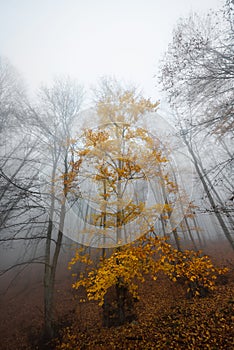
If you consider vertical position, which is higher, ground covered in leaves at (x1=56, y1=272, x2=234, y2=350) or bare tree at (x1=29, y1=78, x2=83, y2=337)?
bare tree at (x1=29, y1=78, x2=83, y2=337)

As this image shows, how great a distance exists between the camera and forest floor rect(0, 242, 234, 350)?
3875 mm

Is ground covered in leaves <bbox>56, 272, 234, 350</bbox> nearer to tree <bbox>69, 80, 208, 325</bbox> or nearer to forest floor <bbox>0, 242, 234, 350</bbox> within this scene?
forest floor <bbox>0, 242, 234, 350</bbox>

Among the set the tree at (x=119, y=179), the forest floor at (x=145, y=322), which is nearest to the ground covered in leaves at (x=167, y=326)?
the forest floor at (x=145, y=322)

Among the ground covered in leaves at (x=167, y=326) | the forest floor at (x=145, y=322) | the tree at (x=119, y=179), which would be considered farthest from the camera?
the tree at (x=119, y=179)

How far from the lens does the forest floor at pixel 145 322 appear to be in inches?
153

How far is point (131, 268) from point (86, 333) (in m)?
3.43

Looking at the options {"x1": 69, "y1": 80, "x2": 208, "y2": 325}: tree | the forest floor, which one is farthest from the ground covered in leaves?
{"x1": 69, "y1": 80, "x2": 208, "y2": 325}: tree

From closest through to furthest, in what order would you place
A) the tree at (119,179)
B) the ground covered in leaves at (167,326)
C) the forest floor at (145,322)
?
1. the ground covered in leaves at (167,326)
2. the forest floor at (145,322)
3. the tree at (119,179)

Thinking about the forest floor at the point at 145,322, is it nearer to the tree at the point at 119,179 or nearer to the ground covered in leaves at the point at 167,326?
the ground covered in leaves at the point at 167,326

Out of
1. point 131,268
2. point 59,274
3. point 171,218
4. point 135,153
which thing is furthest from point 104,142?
point 59,274

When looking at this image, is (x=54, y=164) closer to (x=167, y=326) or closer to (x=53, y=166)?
(x=53, y=166)

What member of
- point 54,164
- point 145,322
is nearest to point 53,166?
point 54,164

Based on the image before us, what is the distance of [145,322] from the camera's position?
16.3 ft

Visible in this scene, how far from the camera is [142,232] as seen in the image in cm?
462
